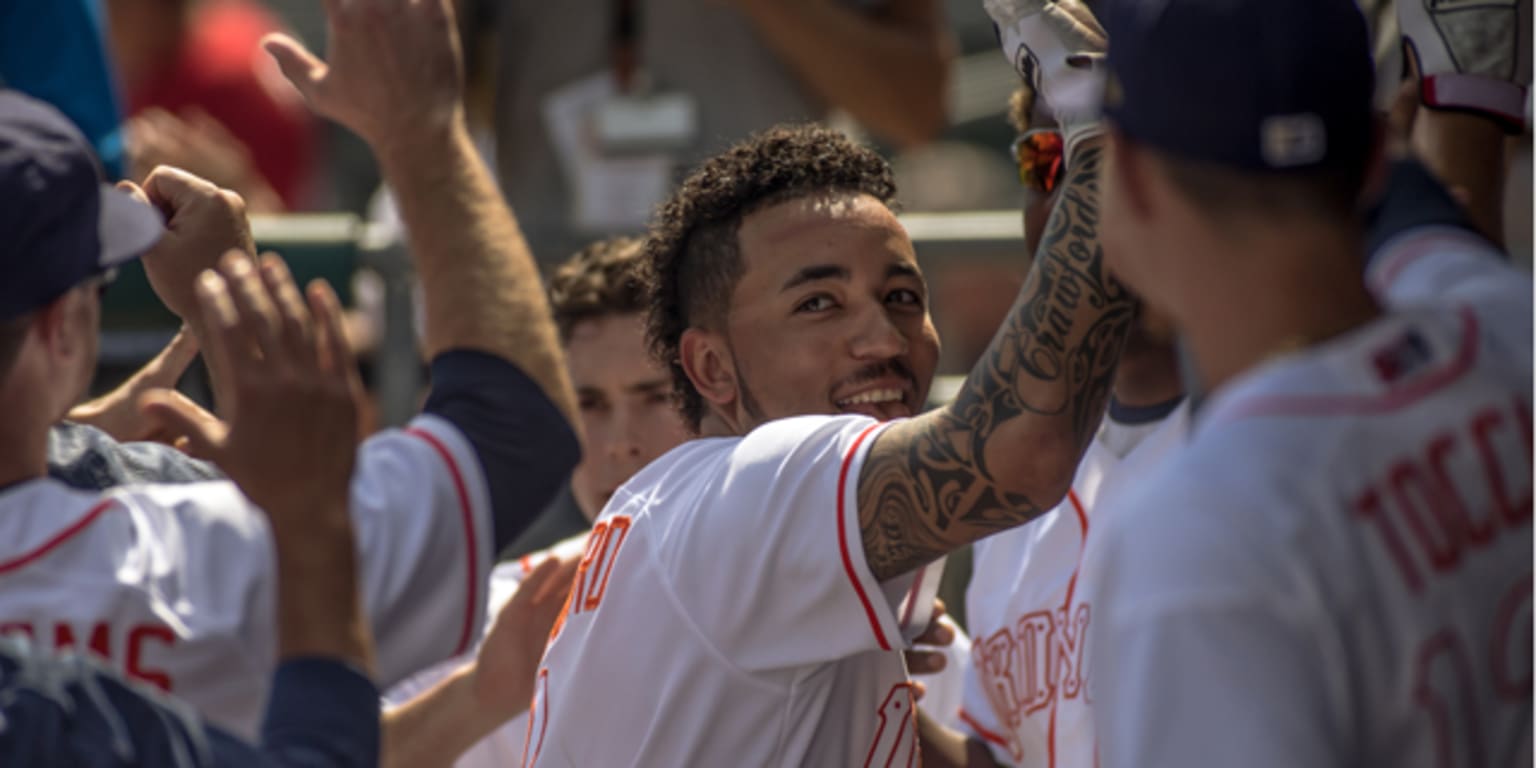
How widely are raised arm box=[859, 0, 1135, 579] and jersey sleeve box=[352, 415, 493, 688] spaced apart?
2.22 feet

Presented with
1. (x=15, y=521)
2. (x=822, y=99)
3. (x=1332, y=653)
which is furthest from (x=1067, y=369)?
(x=822, y=99)

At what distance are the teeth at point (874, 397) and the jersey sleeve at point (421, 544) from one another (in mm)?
1073

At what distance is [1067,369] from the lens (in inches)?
108

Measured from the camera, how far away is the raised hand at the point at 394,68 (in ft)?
8.08

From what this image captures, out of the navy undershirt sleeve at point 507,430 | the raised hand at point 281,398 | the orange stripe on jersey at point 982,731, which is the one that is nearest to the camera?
the raised hand at point 281,398

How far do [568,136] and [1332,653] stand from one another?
423 centimetres

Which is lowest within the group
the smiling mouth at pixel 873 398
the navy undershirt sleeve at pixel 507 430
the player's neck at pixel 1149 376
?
the player's neck at pixel 1149 376

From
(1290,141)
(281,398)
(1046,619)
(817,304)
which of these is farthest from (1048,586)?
(281,398)

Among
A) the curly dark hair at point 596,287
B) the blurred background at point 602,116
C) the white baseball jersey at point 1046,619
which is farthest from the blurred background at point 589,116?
the white baseball jersey at point 1046,619

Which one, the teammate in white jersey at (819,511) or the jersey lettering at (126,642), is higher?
the jersey lettering at (126,642)

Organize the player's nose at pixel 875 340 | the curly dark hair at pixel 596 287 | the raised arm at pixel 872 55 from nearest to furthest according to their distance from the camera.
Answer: the player's nose at pixel 875 340
the curly dark hair at pixel 596 287
the raised arm at pixel 872 55

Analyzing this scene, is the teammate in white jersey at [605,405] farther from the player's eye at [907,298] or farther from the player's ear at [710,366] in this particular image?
the player's eye at [907,298]

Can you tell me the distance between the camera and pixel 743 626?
2.81 metres

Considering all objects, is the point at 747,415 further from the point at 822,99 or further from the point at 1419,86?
the point at 822,99
